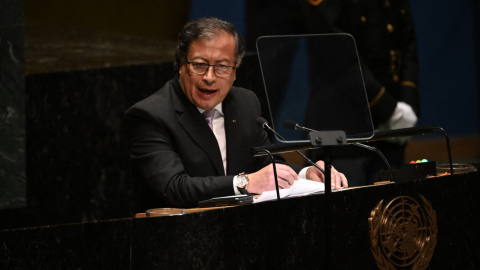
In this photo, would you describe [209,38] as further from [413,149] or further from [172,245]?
[413,149]

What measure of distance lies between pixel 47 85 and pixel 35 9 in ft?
1.39

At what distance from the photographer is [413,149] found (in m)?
3.75

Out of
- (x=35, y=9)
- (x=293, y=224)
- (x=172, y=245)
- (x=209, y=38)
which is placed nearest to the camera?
(x=172, y=245)

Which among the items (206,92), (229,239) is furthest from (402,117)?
(229,239)

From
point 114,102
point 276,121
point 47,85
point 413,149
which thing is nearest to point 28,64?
point 47,85

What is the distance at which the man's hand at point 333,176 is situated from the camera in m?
1.96

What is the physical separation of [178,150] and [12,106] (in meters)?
1.30

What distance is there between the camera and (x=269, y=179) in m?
1.88

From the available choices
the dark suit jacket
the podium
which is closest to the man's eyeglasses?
the dark suit jacket

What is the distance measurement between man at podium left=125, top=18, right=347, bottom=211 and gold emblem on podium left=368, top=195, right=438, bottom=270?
52 cm

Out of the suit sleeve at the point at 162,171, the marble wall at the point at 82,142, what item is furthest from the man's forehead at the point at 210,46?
the marble wall at the point at 82,142

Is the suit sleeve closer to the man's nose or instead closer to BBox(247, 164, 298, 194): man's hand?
BBox(247, 164, 298, 194): man's hand

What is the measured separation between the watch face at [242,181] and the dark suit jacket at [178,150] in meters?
0.04

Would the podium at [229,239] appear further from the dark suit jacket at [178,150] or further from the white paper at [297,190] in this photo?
the dark suit jacket at [178,150]
